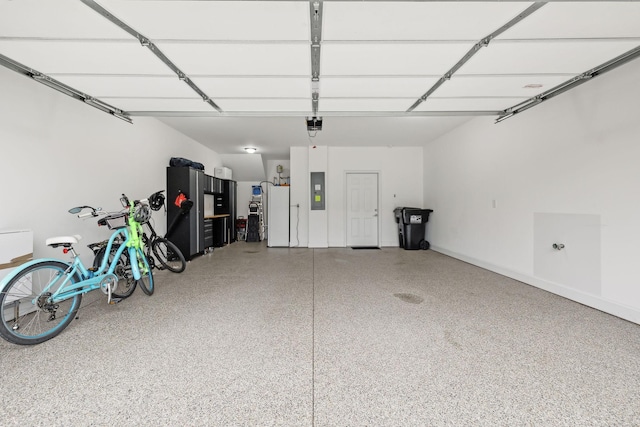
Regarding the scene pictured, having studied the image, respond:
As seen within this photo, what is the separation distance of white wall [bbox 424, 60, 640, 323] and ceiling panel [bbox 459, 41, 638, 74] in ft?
2.25

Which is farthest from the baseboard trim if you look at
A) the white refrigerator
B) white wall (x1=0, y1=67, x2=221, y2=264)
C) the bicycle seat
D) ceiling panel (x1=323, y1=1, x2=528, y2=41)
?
white wall (x1=0, y1=67, x2=221, y2=264)

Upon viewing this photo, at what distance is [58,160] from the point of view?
293 cm

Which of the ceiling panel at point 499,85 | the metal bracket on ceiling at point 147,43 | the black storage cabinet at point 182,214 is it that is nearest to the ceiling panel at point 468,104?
the ceiling panel at point 499,85

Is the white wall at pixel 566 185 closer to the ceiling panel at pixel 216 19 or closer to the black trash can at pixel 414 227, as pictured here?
the black trash can at pixel 414 227

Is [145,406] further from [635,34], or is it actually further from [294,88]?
[635,34]

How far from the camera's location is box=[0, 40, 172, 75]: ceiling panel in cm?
199

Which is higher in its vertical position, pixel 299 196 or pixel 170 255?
pixel 299 196

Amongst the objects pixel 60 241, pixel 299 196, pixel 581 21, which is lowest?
pixel 60 241

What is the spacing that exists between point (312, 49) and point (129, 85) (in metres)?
1.97

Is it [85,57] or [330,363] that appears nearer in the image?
[330,363]

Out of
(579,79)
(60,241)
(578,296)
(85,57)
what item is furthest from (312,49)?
(578,296)

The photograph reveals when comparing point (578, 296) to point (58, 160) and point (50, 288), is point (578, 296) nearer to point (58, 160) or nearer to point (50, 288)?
point (50, 288)

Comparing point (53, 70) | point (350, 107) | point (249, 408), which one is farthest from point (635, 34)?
point (53, 70)

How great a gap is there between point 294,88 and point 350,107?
84 cm
